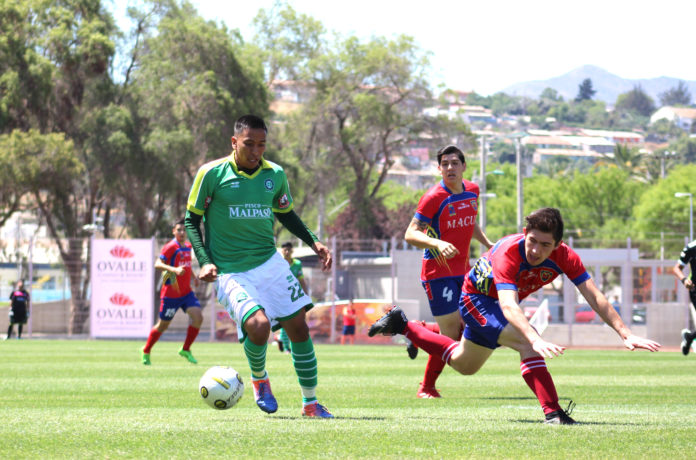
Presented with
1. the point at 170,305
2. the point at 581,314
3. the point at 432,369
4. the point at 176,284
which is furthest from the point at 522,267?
the point at 581,314

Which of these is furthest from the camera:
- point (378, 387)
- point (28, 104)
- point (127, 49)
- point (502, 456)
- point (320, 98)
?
point (320, 98)

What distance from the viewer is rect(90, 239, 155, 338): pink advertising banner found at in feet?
104

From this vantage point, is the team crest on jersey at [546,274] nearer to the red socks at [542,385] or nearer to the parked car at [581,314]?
the red socks at [542,385]

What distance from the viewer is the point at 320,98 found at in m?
51.6

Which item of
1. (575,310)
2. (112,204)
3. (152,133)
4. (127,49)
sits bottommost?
(575,310)

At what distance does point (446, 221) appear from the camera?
Answer: 33.8 ft

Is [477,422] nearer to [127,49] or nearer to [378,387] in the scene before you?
[378,387]

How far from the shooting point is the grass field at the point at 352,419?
605cm

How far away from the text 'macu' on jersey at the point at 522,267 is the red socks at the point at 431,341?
111cm

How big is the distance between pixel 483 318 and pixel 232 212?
6.63 feet

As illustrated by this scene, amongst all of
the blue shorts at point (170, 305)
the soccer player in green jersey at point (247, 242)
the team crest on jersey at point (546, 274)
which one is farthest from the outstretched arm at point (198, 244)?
the blue shorts at point (170, 305)

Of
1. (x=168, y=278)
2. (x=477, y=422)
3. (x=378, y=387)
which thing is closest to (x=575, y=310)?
(x=168, y=278)

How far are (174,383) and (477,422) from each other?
599 centimetres

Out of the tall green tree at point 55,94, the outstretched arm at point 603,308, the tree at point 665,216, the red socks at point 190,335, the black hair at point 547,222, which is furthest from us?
the tree at point 665,216
